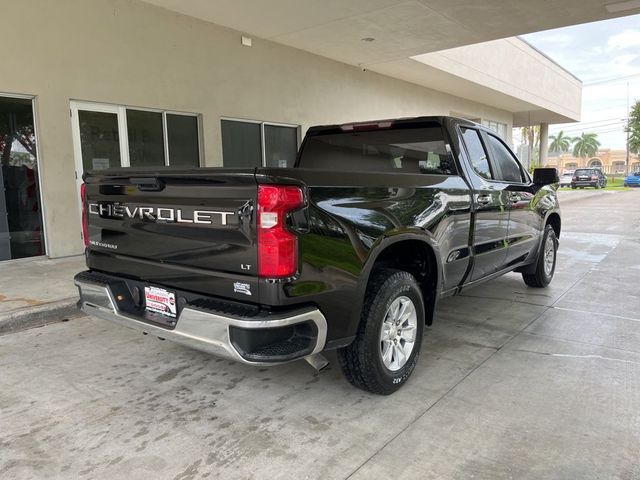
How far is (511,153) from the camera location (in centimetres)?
544

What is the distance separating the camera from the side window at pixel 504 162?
16.3 feet

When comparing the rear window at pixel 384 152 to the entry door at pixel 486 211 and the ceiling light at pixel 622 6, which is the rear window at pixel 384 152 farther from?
the ceiling light at pixel 622 6

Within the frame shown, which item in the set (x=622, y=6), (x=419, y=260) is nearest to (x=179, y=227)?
(x=419, y=260)

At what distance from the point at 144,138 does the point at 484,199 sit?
258 inches

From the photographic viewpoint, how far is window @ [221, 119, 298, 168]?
1029 centimetres

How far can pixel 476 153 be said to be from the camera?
457 cm

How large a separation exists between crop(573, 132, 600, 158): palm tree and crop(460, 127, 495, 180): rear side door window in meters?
118

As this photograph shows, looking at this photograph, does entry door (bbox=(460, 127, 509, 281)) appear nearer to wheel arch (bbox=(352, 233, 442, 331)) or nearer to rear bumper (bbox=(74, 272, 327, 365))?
wheel arch (bbox=(352, 233, 442, 331))

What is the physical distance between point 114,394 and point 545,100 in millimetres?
23673

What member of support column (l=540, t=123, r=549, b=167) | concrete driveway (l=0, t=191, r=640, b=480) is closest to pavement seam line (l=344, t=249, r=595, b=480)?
concrete driveway (l=0, t=191, r=640, b=480)

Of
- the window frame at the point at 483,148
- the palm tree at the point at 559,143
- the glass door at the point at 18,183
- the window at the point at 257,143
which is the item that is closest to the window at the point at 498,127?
the window at the point at 257,143

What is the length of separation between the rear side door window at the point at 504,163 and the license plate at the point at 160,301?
3443 mm

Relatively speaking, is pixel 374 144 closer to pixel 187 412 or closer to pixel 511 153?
pixel 511 153

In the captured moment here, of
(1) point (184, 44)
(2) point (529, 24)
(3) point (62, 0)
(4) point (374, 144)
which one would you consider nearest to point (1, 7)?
(3) point (62, 0)
